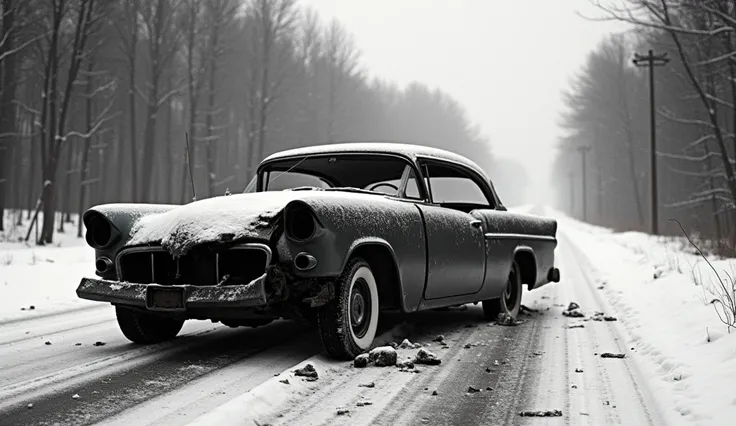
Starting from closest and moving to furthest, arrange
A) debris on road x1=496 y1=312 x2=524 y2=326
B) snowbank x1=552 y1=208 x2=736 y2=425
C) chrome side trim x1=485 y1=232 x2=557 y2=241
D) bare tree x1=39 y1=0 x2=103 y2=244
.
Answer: snowbank x1=552 y1=208 x2=736 y2=425 < chrome side trim x1=485 y1=232 x2=557 y2=241 < debris on road x1=496 y1=312 x2=524 y2=326 < bare tree x1=39 y1=0 x2=103 y2=244

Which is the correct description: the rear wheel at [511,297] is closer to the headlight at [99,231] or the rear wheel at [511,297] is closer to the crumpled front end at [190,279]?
the crumpled front end at [190,279]

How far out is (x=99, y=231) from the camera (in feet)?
14.2

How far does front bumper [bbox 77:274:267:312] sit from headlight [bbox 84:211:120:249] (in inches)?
13.4

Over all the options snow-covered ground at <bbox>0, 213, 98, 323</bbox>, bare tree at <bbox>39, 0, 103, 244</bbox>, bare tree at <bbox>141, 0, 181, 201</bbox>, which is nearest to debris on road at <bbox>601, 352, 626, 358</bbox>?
snow-covered ground at <bbox>0, 213, 98, 323</bbox>

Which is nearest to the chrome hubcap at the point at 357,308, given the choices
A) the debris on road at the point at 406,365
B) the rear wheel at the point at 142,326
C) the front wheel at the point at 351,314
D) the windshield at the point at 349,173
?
the front wheel at the point at 351,314

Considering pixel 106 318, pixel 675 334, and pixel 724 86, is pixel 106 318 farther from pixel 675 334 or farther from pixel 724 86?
pixel 724 86

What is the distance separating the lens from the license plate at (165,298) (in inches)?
145

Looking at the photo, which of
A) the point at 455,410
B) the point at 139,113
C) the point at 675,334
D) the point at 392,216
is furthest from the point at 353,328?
the point at 139,113

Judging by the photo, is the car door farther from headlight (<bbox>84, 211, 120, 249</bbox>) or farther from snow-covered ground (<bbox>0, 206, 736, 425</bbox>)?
headlight (<bbox>84, 211, 120, 249</bbox>)

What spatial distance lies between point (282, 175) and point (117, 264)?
67.1 inches

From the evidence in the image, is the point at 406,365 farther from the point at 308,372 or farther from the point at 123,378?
the point at 123,378

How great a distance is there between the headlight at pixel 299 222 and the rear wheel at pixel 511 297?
2.92 m

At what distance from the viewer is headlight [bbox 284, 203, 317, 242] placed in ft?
12.0

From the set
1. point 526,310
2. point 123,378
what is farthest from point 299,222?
point 526,310
